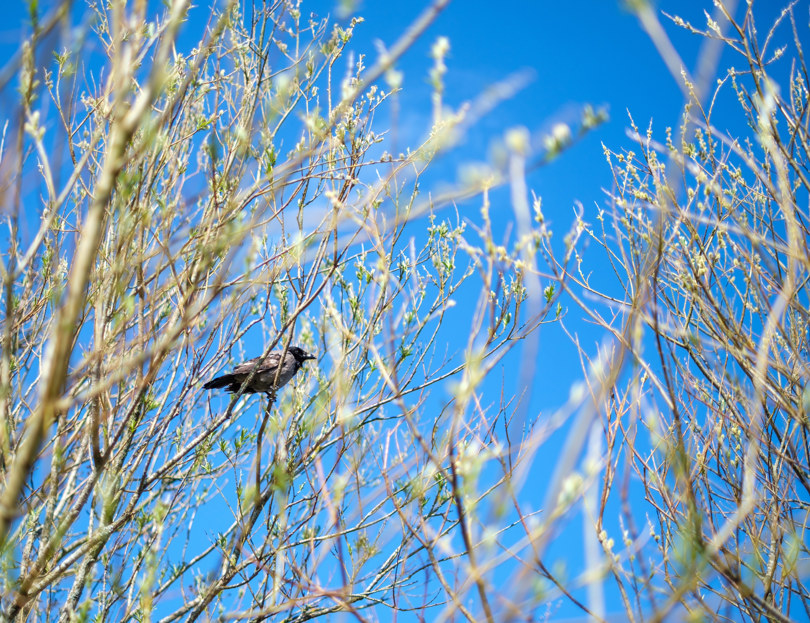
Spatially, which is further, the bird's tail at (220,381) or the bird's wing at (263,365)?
the bird's wing at (263,365)

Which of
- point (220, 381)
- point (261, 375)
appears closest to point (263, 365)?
point (261, 375)

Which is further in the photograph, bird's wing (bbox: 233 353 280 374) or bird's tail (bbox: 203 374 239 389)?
bird's wing (bbox: 233 353 280 374)

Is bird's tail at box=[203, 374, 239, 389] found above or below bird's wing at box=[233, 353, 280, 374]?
below

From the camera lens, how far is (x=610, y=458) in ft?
7.70

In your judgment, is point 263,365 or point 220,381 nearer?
point 220,381

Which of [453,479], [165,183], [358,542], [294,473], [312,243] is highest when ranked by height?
[165,183]

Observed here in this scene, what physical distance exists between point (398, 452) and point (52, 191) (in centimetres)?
214

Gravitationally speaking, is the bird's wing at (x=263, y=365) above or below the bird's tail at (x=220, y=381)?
above

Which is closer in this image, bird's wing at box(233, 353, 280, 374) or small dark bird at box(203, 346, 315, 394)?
small dark bird at box(203, 346, 315, 394)

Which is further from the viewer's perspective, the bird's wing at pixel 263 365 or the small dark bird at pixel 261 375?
the bird's wing at pixel 263 365

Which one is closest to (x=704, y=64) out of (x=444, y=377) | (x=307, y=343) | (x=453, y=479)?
(x=453, y=479)

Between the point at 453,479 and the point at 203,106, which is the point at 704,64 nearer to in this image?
the point at 453,479

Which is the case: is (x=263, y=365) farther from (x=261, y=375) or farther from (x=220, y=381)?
(x=220, y=381)

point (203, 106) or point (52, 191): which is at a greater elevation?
point (203, 106)
